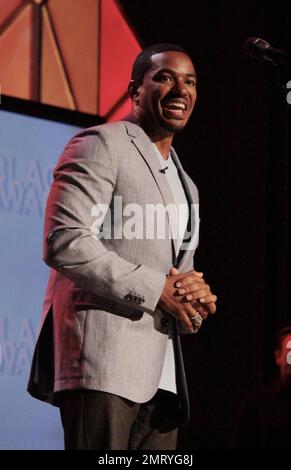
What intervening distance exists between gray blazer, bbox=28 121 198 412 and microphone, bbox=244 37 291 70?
20.4 inches

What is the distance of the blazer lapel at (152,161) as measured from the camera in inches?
100

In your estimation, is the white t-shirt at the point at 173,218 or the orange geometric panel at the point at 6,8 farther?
the orange geometric panel at the point at 6,8

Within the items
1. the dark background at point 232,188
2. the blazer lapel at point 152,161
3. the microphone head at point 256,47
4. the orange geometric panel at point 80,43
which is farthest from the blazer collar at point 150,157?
the dark background at point 232,188

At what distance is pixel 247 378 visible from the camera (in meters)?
4.82

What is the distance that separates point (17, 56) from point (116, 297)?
2281 millimetres

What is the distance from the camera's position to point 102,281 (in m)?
2.34

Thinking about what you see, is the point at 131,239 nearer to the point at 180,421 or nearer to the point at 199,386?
the point at 180,421

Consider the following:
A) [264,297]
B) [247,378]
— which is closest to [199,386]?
[247,378]

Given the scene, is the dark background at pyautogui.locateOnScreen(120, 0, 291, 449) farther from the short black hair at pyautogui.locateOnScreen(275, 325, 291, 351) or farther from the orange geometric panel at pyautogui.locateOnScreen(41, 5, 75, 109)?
the orange geometric panel at pyautogui.locateOnScreen(41, 5, 75, 109)

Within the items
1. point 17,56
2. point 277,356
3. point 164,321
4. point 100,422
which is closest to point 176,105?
point 164,321

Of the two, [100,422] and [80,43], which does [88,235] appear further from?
[80,43]

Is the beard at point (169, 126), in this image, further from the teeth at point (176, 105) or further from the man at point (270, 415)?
the man at point (270, 415)

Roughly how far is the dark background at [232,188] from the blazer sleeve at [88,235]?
2315mm

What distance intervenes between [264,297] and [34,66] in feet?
5.85
